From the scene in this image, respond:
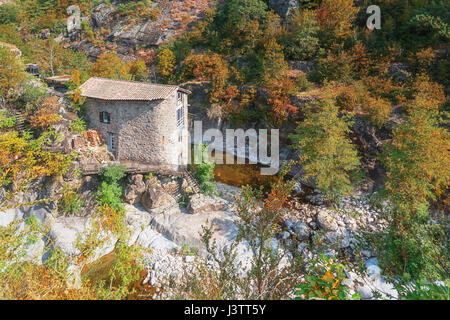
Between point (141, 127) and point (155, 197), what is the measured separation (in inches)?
223

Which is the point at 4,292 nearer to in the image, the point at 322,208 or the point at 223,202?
the point at 223,202

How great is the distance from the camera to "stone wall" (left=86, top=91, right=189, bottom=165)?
17141 millimetres

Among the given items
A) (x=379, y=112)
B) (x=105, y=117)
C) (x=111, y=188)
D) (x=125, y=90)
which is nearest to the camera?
(x=111, y=188)

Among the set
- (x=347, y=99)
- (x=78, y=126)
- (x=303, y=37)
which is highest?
(x=303, y=37)

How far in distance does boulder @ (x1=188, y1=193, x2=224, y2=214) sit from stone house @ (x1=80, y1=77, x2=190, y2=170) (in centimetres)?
312

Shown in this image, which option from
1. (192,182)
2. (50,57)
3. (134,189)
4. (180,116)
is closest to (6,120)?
(134,189)

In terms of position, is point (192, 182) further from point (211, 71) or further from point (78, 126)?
point (211, 71)

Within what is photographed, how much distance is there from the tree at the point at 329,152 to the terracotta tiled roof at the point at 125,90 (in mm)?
11164

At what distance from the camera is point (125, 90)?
58.1 feet

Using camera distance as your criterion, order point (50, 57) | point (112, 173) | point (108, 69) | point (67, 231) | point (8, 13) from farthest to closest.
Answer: point (8, 13)
point (50, 57)
point (108, 69)
point (112, 173)
point (67, 231)

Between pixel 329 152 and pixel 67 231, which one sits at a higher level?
pixel 329 152

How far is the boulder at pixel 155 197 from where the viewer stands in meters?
16.1

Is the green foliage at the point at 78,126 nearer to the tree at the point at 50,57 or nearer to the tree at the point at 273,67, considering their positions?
the tree at the point at 50,57
